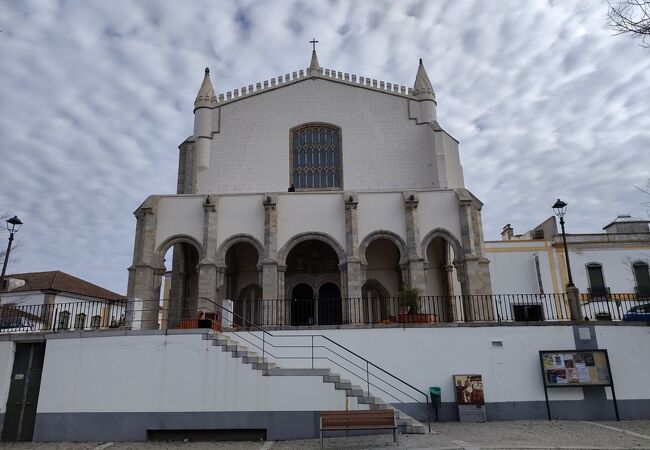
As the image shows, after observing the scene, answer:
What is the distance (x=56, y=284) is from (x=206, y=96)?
18.1 meters

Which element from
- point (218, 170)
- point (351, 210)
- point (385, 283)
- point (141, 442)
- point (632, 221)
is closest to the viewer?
point (141, 442)

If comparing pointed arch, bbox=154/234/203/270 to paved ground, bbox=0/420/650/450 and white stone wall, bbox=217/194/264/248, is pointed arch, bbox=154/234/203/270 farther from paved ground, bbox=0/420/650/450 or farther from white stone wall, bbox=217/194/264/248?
paved ground, bbox=0/420/650/450

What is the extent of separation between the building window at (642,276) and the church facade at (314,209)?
13886 mm

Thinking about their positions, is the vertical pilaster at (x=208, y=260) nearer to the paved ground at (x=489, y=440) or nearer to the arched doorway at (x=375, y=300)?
the arched doorway at (x=375, y=300)

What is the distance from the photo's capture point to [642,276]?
2930 centimetres

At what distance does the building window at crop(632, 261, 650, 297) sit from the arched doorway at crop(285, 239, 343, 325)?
1971 centimetres

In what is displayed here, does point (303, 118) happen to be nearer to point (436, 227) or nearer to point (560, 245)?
point (436, 227)

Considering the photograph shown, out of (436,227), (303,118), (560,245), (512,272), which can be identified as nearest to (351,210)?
(436,227)

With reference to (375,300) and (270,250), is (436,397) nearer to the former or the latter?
(270,250)

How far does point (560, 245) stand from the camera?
29.8 m

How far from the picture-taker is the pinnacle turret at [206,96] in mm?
25547

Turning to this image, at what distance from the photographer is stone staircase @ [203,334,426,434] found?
1080 centimetres

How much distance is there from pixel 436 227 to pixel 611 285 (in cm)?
1620

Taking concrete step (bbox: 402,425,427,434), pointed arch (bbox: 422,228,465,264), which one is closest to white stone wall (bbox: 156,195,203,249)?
pointed arch (bbox: 422,228,465,264)
